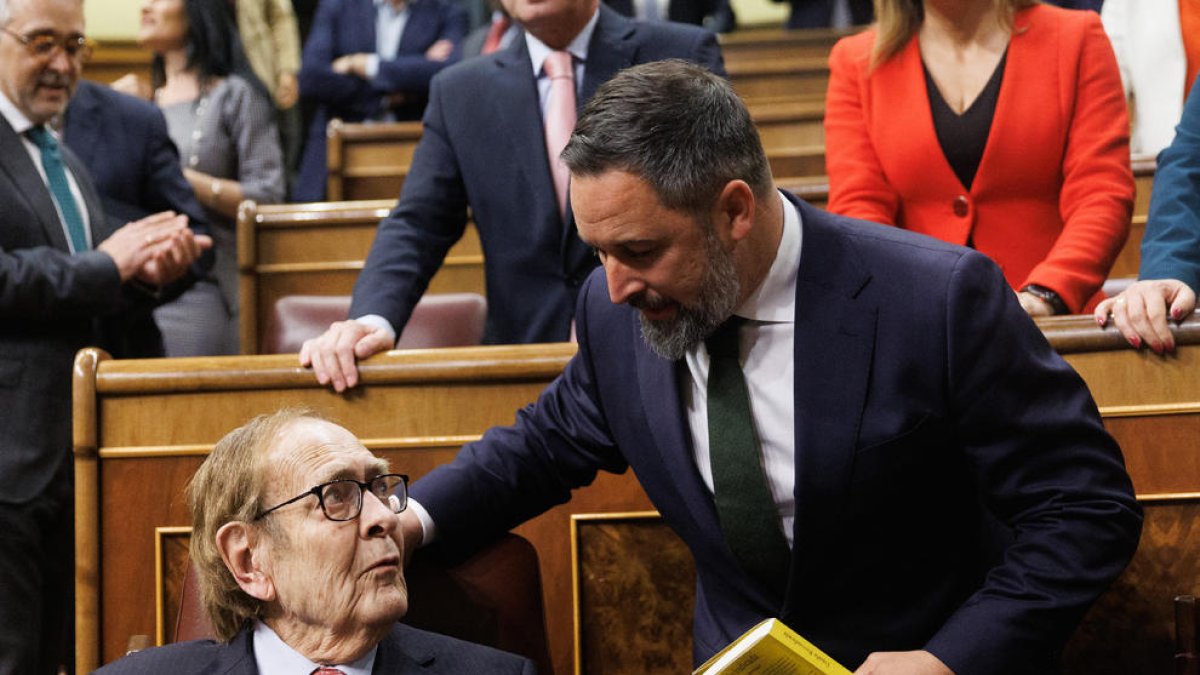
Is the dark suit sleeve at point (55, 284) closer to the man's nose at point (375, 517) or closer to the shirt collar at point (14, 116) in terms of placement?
the shirt collar at point (14, 116)

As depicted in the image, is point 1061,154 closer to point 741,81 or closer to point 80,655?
point 80,655

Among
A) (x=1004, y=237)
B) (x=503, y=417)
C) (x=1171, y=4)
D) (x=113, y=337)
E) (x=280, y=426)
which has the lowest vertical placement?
(x=113, y=337)

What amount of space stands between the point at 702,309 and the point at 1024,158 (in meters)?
0.83

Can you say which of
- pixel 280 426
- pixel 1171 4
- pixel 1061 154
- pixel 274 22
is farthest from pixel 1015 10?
pixel 274 22

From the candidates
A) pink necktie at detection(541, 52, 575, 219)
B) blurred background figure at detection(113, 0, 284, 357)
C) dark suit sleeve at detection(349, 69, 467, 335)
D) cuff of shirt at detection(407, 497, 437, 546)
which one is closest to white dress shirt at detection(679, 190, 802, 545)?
cuff of shirt at detection(407, 497, 437, 546)

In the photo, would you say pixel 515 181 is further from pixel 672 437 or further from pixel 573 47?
pixel 672 437

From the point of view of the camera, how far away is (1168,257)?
1859mm

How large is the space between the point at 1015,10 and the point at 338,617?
1.34m

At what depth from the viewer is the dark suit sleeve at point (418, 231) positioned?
219cm

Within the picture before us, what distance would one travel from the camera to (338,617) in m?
1.56

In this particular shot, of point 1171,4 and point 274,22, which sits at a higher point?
point 1171,4

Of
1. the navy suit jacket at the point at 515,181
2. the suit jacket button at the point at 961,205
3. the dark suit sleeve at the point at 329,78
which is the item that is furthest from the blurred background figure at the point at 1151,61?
the dark suit sleeve at the point at 329,78

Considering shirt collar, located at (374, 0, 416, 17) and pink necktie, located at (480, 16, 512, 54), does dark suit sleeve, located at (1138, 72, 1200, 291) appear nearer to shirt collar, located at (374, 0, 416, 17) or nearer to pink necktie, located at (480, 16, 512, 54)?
pink necktie, located at (480, 16, 512, 54)

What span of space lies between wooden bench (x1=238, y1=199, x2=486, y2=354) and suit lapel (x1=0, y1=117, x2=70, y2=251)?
943mm
